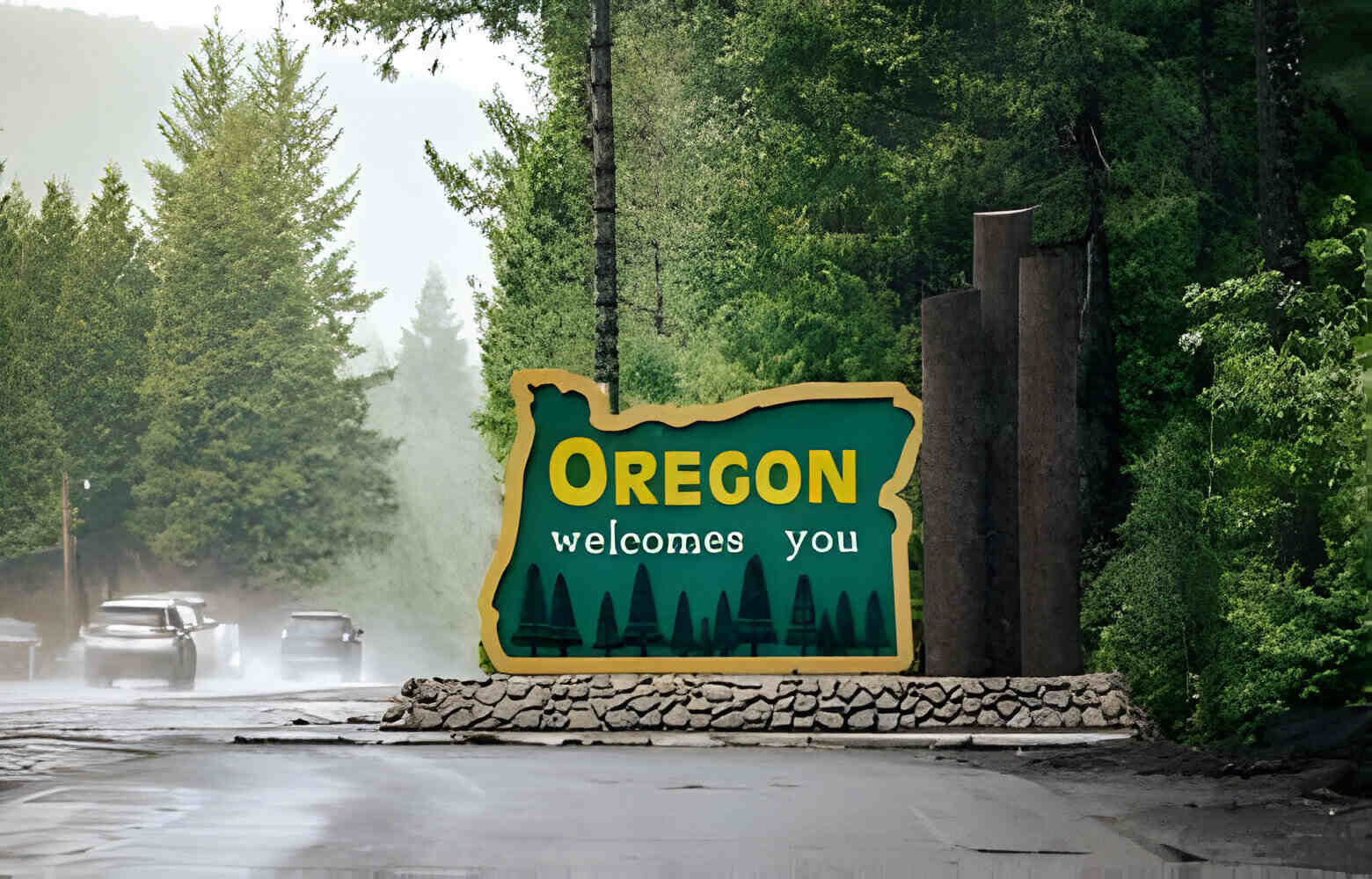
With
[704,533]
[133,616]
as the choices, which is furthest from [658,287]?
[704,533]

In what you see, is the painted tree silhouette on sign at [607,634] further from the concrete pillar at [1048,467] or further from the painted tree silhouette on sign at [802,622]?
the concrete pillar at [1048,467]

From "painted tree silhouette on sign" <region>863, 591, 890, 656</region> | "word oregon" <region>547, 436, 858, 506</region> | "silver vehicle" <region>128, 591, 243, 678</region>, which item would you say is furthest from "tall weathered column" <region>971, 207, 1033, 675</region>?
"silver vehicle" <region>128, 591, 243, 678</region>

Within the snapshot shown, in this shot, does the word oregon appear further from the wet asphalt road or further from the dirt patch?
the dirt patch

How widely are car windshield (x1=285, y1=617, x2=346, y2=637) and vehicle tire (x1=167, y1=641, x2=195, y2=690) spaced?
20.0ft

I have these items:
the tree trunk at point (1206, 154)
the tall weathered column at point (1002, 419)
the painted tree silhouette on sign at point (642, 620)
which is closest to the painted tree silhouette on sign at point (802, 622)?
the painted tree silhouette on sign at point (642, 620)

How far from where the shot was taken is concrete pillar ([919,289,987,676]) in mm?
16719

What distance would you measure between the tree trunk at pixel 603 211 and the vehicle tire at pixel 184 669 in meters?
13.3

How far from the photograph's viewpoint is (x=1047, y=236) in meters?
27.1

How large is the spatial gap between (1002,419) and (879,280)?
12.3 m

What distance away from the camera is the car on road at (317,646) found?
125ft

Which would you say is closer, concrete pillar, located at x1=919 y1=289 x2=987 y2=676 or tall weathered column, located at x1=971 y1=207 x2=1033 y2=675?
concrete pillar, located at x1=919 y1=289 x2=987 y2=676

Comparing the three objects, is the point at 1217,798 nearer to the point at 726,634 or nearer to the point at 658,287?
the point at 726,634

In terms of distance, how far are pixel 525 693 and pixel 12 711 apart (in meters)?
9.10

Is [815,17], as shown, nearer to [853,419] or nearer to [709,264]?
[709,264]
